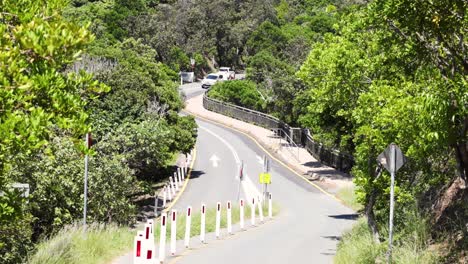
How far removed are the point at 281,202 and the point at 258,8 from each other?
87222 mm

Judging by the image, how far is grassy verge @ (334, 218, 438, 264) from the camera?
13.5 metres

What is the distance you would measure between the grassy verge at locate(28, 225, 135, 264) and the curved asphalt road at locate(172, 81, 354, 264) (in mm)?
1603

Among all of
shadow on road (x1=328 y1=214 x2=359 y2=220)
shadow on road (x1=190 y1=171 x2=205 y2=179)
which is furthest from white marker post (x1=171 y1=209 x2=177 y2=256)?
shadow on road (x1=190 y1=171 x2=205 y2=179)

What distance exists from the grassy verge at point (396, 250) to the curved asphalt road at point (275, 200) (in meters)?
1.43

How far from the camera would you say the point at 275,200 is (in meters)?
38.5

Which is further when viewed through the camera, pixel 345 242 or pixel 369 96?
pixel 345 242

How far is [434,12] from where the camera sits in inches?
460

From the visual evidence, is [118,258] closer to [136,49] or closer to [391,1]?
[391,1]

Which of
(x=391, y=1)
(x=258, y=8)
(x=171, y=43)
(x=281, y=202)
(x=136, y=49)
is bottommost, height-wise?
(x=281, y=202)

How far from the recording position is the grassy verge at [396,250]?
1346cm

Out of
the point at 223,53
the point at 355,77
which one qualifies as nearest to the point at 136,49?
the point at 355,77

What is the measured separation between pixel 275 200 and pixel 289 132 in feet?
65.9

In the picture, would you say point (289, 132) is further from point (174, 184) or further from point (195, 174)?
point (174, 184)

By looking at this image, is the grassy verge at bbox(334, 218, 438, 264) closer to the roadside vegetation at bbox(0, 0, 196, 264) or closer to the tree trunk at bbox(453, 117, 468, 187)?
the tree trunk at bbox(453, 117, 468, 187)
